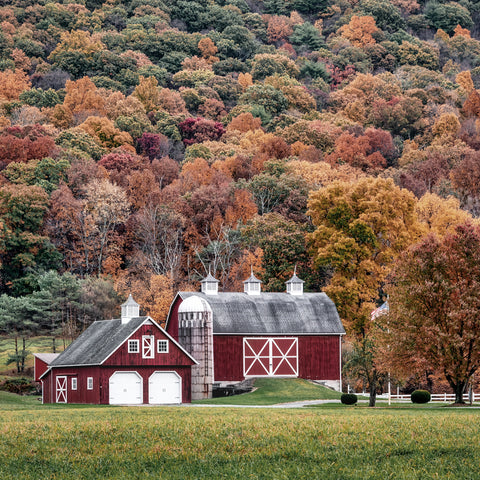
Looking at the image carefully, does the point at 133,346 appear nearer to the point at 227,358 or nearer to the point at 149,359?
the point at 149,359

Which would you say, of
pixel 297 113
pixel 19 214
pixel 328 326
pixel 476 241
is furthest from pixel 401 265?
pixel 297 113

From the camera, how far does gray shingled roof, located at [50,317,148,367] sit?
183 feet

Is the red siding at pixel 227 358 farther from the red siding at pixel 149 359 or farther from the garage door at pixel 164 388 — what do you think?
the garage door at pixel 164 388

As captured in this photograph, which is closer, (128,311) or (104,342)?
(104,342)

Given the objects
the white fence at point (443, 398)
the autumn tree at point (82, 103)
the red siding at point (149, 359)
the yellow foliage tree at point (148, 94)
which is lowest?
the white fence at point (443, 398)

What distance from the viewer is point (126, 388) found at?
5591cm

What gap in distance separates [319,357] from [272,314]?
14.4ft

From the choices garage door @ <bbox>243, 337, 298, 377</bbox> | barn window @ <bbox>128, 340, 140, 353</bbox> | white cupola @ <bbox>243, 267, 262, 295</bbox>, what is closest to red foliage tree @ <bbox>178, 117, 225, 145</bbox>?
white cupola @ <bbox>243, 267, 262, 295</bbox>

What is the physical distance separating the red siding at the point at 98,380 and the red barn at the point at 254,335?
2557 millimetres

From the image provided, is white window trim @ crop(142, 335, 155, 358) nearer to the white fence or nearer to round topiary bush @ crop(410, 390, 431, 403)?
the white fence

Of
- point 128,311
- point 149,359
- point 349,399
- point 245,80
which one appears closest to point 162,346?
point 149,359

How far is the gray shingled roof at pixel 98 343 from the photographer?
5575cm

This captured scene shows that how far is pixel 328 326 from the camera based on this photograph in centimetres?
6450

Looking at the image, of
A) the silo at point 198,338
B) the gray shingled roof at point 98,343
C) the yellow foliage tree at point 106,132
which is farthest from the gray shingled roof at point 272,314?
the yellow foliage tree at point 106,132
